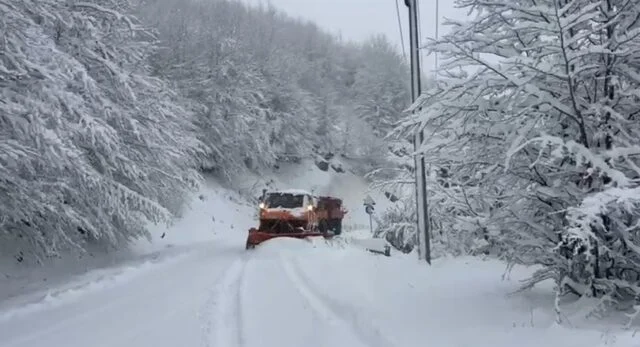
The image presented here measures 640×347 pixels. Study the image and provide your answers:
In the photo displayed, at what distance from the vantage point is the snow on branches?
5988mm

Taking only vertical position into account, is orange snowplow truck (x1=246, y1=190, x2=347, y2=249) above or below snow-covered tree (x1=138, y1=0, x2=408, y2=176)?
below

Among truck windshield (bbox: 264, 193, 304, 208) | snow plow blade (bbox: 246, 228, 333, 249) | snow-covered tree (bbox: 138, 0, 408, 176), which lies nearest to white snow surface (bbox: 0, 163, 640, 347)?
snow plow blade (bbox: 246, 228, 333, 249)

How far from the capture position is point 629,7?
6.37m

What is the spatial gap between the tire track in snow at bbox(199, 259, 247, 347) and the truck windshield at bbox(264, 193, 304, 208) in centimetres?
1010

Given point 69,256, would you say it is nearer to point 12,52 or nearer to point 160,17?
point 12,52

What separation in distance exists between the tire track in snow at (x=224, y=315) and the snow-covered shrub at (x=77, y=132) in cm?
348

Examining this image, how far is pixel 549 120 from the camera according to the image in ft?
22.0

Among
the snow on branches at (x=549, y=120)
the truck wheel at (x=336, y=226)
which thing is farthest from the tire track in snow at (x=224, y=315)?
the truck wheel at (x=336, y=226)

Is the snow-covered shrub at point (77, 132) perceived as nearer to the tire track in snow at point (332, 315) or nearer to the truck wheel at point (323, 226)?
the tire track in snow at point (332, 315)

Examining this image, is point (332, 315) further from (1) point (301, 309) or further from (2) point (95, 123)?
(2) point (95, 123)

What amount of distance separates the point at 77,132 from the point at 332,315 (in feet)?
24.6

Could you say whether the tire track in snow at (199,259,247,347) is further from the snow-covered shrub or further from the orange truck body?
the orange truck body

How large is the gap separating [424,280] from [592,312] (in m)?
4.33

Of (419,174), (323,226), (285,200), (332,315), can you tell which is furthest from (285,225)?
(332,315)
